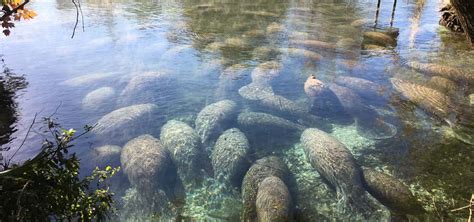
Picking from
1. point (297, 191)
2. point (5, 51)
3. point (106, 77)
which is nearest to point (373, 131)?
point (297, 191)

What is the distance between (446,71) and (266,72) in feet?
19.0

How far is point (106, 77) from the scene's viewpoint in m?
11.4

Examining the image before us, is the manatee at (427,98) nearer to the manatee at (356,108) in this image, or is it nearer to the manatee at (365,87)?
the manatee at (365,87)

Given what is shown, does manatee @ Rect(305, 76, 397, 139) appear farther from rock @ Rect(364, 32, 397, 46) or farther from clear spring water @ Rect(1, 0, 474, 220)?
rock @ Rect(364, 32, 397, 46)

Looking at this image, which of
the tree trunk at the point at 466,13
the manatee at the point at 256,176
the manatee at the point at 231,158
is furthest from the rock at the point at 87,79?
the tree trunk at the point at 466,13

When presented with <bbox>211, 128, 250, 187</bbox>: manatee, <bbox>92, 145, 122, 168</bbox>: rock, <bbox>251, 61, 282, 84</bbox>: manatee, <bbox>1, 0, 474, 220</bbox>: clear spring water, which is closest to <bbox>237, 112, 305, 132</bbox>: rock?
<bbox>1, 0, 474, 220</bbox>: clear spring water

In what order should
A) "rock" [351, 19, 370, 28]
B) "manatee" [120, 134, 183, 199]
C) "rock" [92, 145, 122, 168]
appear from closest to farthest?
1. "manatee" [120, 134, 183, 199]
2. "rock" [92, 145, 122, 168]
3. "rock" [351, 19, 370, 28]

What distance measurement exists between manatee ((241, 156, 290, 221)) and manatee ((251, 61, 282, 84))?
4.27 m

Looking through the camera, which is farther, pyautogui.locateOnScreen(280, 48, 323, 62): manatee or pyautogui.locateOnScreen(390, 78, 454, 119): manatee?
pyautogui.locateOnScreen(280, 48, 323, 62): manatee

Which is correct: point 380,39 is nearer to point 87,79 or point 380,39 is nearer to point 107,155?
point 87,79

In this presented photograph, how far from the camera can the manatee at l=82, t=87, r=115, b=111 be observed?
31.3ft

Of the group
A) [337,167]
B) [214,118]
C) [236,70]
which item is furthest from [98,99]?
[337,167]

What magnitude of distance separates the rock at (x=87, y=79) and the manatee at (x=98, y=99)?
34.5 inches

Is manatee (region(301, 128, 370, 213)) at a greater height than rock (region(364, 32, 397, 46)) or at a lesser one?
lesser
